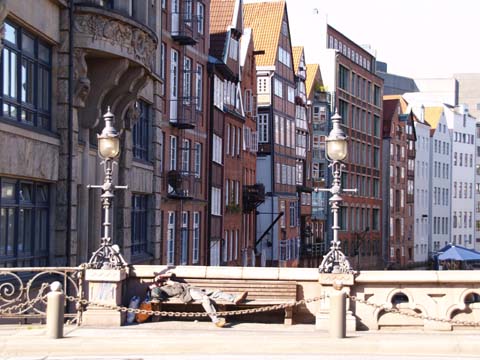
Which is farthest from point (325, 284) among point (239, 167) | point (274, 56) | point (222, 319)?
point (274, 56)

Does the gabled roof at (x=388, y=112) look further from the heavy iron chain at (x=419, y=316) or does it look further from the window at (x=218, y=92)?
the heavy iron chain at (x=419, y=316)

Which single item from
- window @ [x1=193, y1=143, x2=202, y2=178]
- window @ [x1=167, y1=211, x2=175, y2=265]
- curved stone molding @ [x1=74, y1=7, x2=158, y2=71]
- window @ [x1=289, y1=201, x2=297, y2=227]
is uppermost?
curved stone molding @ [x1=74, y1=7, x2=158, y2=71]

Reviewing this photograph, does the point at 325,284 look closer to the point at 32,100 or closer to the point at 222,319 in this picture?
the point at 222,319

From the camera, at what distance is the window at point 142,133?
31.7 m

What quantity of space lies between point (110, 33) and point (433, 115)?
94.2 meters

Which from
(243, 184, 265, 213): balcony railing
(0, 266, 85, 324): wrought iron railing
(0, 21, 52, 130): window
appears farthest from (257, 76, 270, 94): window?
(0, 266, 85, 324): wrought iron railing

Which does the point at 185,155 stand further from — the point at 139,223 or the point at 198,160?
the point at 139,223

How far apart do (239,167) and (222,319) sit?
3684cm

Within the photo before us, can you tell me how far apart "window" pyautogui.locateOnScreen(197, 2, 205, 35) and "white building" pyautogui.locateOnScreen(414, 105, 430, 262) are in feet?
218

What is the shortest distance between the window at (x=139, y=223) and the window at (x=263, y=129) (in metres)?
32.6

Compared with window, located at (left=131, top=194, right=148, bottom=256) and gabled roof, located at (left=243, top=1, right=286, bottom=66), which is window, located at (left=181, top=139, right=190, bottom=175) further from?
gabled roof, located at (left=243, top=1, right=286, bottom=66)

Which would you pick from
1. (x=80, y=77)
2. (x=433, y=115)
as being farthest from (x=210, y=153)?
(x=433, y=115)

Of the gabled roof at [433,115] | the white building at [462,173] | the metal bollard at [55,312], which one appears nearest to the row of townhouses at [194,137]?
the metal bollard at [55,312]

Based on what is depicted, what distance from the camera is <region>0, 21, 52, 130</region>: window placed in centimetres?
2073
